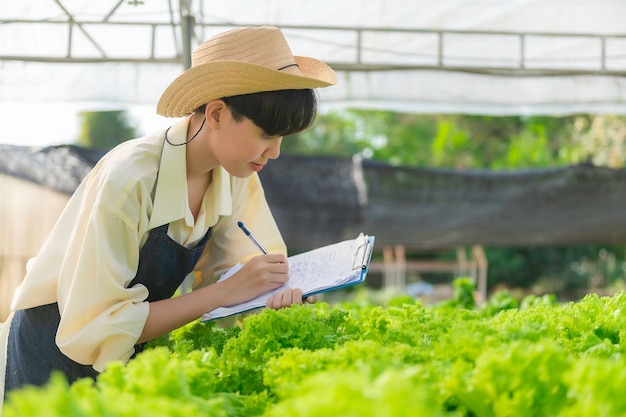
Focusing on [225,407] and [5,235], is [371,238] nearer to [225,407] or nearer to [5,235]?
[225,407]

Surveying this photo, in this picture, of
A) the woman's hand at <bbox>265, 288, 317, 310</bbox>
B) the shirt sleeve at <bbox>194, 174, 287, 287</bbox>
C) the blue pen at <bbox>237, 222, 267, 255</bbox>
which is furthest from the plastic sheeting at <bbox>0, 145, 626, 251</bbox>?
the woman's hand at <bbox>265, 288, 317, 310</bbox>

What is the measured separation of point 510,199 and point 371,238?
484 cm

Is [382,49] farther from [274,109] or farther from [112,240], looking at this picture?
[112,240]

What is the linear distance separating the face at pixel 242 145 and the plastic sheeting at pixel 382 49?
96.2 inches

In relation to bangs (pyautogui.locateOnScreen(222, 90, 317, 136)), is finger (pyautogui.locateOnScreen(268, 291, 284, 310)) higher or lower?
lower

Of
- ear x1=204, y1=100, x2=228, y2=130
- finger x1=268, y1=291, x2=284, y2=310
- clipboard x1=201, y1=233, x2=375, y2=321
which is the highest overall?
ear x1=204, y1=100, x2=228, y2=130

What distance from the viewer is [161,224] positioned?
1994mm

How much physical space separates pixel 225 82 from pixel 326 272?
0.57 m

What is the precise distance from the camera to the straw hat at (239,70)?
6.31 feet

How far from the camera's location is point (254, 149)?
197 cm

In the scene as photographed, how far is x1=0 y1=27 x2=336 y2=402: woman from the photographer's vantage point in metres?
1.84

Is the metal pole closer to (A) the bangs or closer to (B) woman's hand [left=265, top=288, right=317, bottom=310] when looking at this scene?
(A) the bangs

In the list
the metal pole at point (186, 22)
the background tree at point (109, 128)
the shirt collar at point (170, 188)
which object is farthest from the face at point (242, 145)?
the background tree at point (109, 128)

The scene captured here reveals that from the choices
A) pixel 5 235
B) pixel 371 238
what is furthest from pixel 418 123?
pixel 371 238
